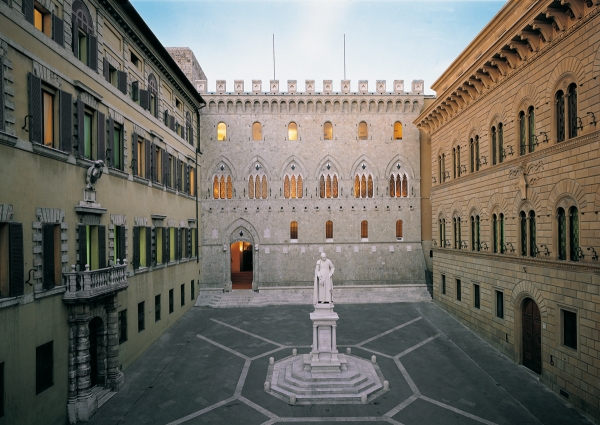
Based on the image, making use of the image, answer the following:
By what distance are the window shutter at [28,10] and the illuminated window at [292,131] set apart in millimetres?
23313

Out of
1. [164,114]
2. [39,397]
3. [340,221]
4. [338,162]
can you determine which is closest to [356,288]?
[340,221]

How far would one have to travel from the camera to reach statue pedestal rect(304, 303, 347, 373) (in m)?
15.7

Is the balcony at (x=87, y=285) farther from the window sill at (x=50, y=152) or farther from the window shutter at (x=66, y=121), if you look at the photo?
the window shutter at (x=66, y=121)

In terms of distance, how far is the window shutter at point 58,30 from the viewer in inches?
498

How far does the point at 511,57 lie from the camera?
57.2ft

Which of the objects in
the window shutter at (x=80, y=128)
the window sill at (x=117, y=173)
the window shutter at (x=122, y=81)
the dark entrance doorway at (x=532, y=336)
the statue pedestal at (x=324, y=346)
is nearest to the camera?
the window shutter at (x=80, y=128)

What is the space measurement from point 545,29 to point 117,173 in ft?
61.8

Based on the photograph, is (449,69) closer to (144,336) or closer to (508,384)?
(508,384)

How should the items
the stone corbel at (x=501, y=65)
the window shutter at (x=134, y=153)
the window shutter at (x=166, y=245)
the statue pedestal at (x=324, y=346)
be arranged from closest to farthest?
the statue pedestal at (x=324, y=346) < the stone corbel at (x=501, y=65) < the window shutter at (x=134, y=153) < the window shutter at (x=166, y=245)

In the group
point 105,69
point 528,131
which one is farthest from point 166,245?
point 528,131

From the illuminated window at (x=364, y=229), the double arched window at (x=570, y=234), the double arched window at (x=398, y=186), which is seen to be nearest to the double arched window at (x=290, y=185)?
the illuminated window at (x=364, y=229)

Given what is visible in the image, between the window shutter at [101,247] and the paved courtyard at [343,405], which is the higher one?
the window shutter at [101,247]

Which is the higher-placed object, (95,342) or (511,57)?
(511,57)

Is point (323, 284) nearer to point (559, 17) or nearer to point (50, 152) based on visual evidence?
point (50, 152)
